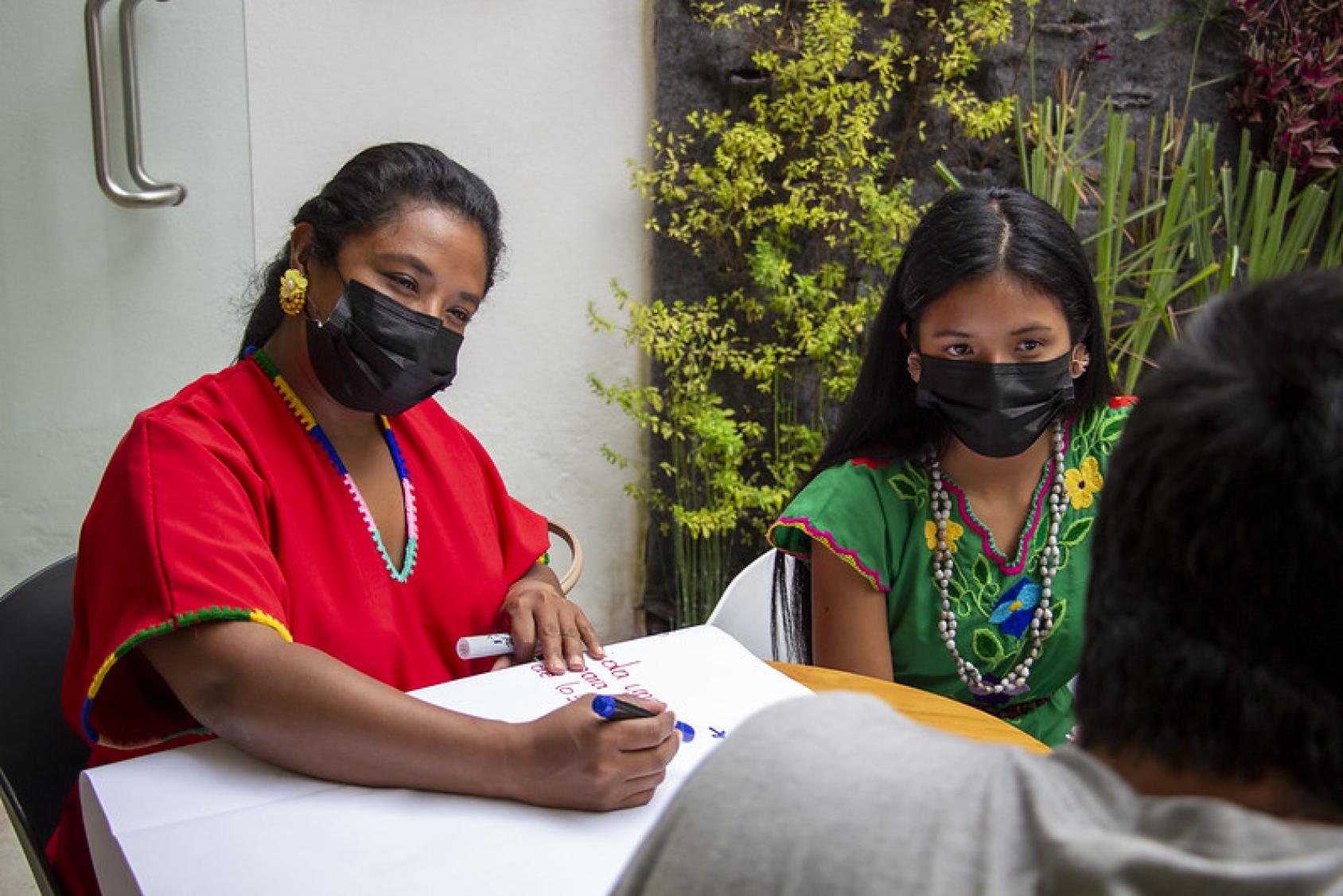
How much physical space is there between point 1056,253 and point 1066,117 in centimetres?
177

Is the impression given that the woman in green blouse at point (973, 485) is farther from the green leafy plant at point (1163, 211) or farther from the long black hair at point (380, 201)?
the green leafy plant at point (1163, 211)

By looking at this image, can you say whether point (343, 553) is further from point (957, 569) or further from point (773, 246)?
point (773, 246)

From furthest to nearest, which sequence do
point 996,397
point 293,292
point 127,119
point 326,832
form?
1. point 127,119
2. point 996,397
3. point 293,292
4. point 326,832

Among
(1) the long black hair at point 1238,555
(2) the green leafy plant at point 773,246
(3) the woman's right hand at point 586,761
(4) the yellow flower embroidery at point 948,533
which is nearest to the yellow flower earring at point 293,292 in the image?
(3) the woman's right hand at point 586,761

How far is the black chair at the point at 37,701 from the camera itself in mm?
1378

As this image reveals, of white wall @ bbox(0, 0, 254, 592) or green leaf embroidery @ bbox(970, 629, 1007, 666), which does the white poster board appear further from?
white wall @ bbox(0, 0, 254, 592)

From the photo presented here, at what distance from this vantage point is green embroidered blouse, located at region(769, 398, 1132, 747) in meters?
1.70

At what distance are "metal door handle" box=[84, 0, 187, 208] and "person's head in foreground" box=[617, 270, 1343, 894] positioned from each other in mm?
2383

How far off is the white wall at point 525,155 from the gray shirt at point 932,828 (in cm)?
259

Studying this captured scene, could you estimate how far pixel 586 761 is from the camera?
1.11m

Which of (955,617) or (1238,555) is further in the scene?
(955,617)

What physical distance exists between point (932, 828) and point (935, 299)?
1254mm

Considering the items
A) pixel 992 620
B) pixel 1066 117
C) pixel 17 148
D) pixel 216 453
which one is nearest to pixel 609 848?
pixel 216 453

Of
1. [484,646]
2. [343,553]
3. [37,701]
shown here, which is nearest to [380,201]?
[343,553]
